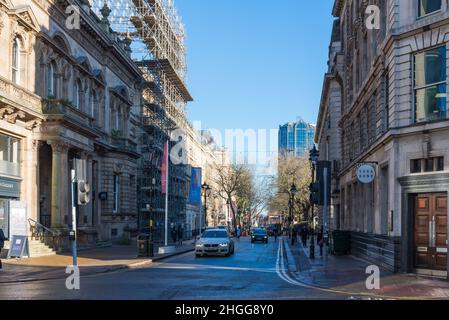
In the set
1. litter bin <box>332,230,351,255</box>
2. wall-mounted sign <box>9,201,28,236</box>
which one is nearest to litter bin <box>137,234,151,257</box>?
wall-mounted sign <box>9,201,28,236</box>

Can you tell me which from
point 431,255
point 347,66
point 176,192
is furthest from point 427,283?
point 176,192

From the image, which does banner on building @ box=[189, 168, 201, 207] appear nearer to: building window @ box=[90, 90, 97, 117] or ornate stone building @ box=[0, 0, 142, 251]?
ornate stone building @ box=[0, 0, 142, 251]

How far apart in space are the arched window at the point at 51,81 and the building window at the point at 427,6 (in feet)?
79.6

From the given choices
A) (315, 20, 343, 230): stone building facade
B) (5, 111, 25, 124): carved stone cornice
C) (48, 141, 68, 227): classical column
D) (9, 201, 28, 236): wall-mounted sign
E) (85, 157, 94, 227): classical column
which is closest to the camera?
(9, 201, 28, 236): wall-mounted sign

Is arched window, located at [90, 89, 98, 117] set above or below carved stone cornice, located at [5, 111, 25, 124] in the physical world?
above

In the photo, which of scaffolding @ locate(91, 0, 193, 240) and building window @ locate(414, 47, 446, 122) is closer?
building window @ locate(414, 47, 446, 122)

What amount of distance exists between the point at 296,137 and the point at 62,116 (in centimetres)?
7903

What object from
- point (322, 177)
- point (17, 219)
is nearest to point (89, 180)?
point (17, 219)

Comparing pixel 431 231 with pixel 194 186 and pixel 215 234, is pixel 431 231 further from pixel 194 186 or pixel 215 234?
pixel 194 186

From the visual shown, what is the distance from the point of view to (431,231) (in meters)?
19.4

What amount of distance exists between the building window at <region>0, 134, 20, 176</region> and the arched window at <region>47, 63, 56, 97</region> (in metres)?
5.57

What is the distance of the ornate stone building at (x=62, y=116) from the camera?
3219 centimetres

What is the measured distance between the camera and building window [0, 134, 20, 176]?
31.4m
